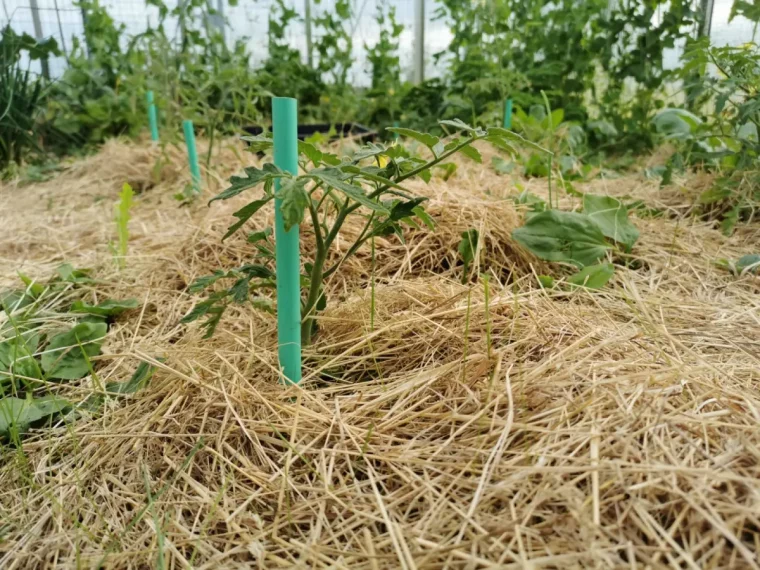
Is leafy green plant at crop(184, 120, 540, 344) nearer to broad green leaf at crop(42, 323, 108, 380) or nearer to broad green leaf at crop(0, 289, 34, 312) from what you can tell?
broad green leaf at crop(42, 323, 108, 380)

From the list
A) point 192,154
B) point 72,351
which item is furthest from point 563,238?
point 192,154

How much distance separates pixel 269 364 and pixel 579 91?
327 centimetres

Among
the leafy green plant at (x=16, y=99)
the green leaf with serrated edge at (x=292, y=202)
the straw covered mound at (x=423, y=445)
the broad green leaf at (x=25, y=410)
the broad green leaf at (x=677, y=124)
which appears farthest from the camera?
the leafy green plant at (x=16, y=99)

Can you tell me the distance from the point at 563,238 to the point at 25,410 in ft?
4.04

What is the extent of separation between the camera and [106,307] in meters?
1.31

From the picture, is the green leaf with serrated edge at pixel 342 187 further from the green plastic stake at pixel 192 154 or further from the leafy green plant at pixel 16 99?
the leafy green plant at pixel 16 99

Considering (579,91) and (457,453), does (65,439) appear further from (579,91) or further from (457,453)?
(579,91)

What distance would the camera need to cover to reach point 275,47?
12.8 ft

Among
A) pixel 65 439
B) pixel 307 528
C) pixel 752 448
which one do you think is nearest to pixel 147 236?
pixel 65 439

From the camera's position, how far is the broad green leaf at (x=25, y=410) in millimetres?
927

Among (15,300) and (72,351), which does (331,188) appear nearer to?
(72,351)

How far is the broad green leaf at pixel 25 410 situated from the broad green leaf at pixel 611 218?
1.31 metres

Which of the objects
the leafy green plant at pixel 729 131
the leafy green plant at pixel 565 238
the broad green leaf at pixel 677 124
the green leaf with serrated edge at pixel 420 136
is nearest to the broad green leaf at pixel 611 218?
the leafy green plant at pixel 565 238

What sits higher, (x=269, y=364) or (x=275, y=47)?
(x=275, y=47)
